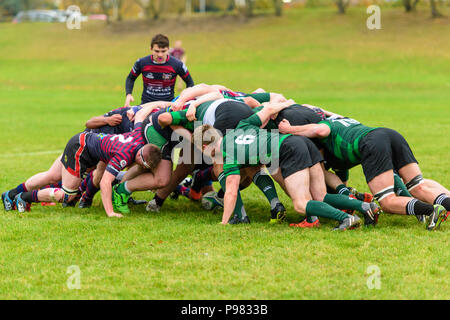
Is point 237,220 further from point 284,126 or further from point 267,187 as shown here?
point 284,126

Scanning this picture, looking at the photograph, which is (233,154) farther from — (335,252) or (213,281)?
(213,281)

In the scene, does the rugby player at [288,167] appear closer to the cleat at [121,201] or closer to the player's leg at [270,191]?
the player's leg at [270,191]

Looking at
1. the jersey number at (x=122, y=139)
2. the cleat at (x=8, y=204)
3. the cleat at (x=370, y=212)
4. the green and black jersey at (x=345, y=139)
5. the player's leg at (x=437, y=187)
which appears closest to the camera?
the cleat at (x=370, y=212)

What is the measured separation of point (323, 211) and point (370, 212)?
0.55 metres

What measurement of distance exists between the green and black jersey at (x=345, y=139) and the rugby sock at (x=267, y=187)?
84cm

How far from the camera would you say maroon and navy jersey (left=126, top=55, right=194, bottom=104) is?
1105cm

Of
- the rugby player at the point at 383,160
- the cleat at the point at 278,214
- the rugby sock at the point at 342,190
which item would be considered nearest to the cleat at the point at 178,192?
the cleat at the point at 278,214

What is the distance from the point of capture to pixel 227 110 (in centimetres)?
779

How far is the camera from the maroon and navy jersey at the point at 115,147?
26.0 ft

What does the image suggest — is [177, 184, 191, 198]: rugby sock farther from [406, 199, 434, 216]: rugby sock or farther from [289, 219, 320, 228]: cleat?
[406, 199, 434, 216]: rugby sock

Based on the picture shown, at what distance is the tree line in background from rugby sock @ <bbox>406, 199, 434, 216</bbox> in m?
46.2

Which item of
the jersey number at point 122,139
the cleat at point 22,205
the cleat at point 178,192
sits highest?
the jersey number at point 122,139

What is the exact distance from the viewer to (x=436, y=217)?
274 inches

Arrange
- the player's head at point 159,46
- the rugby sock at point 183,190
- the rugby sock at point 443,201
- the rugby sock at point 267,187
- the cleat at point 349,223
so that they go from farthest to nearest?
the player's head at point 159,46, the rugby sock at point 183,190, the rugby sock at point 267,187, the rugby sock at point 443,201, the cleat at point 349,223
